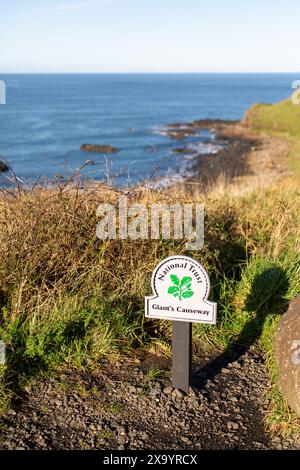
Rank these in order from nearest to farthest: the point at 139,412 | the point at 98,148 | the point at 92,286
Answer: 1. the point at 139,412
2. the point at 92,286
3. the point at 98,148

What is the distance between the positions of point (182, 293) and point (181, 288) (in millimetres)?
37

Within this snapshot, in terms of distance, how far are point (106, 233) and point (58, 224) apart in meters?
0.50

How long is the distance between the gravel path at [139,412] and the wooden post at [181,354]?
0.09 m

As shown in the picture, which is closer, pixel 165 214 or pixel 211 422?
pixel 211 422

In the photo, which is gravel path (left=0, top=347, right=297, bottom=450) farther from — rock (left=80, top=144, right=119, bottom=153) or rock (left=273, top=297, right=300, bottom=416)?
rock (left=80, top=144, right=119, bottom=153)

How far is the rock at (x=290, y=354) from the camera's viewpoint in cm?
375

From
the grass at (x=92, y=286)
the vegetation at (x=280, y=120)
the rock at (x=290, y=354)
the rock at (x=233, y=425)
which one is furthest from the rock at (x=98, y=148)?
the rock at (x=233, y=425)

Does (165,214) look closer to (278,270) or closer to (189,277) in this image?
(278,270)

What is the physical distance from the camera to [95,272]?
5195mm

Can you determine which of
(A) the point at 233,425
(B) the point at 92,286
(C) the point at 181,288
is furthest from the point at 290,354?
(B) the point at 92,286

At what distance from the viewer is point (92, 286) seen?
5184 mm

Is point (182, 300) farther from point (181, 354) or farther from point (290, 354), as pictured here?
point (290, 354)

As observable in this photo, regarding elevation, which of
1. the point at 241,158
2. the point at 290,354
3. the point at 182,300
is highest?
the point at 182,300
